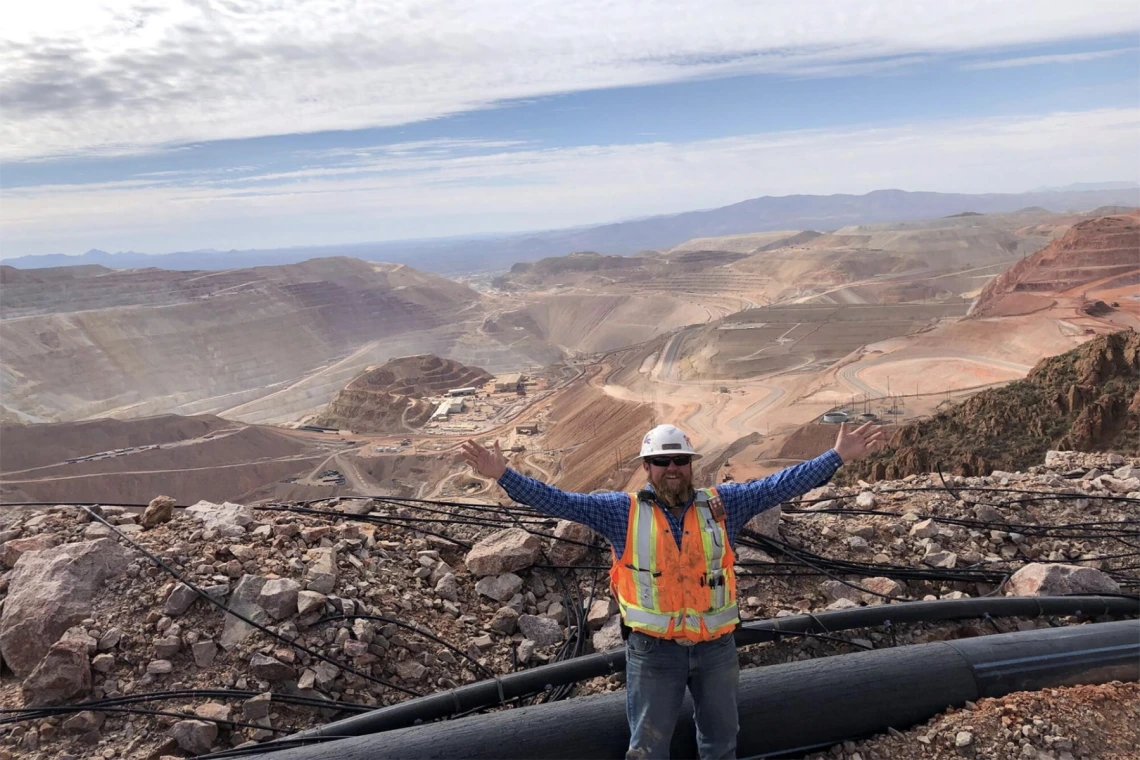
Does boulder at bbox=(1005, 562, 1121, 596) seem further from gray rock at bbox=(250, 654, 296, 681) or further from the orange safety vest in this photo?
gray rock at bbox=(250, 654, 296, 681)

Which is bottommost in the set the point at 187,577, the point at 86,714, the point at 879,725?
the point at 879,725

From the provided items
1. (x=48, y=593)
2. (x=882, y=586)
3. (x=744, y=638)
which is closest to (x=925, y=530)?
(x=882, y=586)

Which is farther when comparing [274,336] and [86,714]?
[274,336]

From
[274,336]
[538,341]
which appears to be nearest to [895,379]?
[538,341]

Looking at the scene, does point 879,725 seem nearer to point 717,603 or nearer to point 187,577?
point 717,603

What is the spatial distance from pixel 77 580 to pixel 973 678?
5.35 meters

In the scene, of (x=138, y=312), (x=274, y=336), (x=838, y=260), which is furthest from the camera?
(x=838, y=260)

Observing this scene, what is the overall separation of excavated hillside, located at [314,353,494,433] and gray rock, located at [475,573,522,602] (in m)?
42.6

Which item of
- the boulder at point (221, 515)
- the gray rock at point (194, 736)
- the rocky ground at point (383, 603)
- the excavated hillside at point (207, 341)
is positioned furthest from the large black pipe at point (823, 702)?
the excavated hillside at point (207, 341)

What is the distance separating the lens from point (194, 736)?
374cm

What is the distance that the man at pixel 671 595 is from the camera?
312 centimetres

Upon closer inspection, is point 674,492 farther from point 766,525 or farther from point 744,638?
point 766,525

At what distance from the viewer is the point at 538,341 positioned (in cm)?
8481

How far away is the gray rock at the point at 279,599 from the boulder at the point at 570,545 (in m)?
1.84
